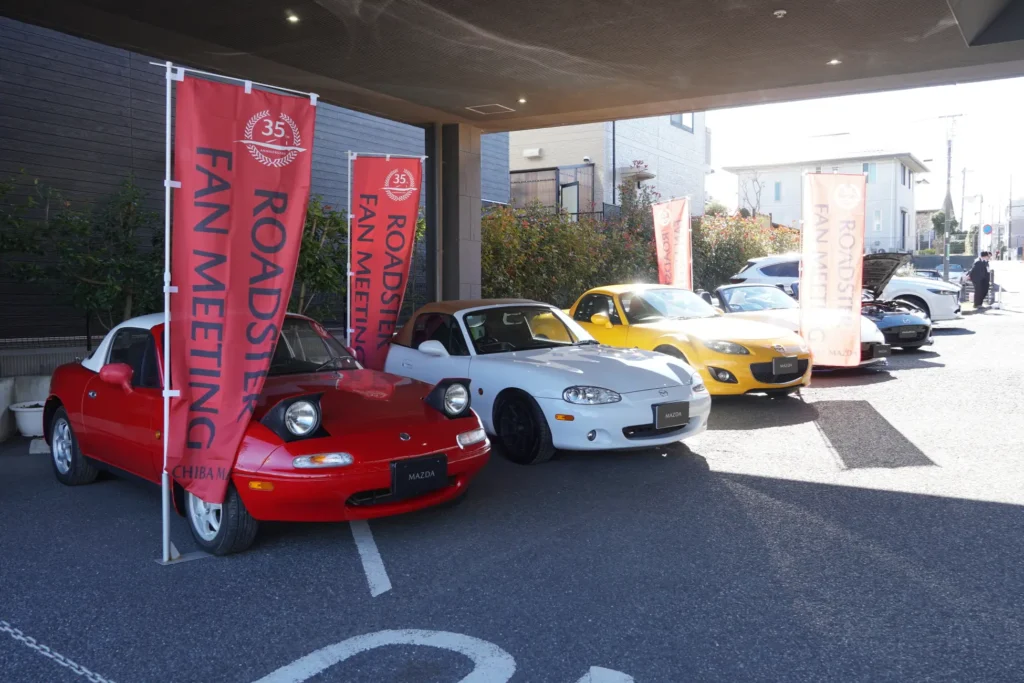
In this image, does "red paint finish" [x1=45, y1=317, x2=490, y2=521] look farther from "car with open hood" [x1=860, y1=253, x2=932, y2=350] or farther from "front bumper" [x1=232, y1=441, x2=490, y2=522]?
"car with open hood" [x1=860, y1=253, x2=932, y2=350]

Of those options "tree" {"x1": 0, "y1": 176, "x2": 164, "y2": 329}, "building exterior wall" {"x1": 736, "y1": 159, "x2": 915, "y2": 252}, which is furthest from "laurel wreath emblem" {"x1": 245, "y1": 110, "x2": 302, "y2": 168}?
"building exterior wall" {"x1": 736, "y1": 159, "x2": 915, "y2": 252}

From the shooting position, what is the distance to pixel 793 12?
22.6ft

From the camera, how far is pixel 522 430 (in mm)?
6410

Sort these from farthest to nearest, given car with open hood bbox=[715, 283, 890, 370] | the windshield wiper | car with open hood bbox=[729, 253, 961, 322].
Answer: car with open hood bbox=[729, 253, 961, 322]
car with open hood bbox=[715, 283, 890, 370]
the windshield wiper

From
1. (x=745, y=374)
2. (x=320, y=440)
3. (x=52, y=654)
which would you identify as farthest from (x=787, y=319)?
(x=52, y=654)

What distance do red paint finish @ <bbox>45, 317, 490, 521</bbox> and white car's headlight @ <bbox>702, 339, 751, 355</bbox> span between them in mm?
3916

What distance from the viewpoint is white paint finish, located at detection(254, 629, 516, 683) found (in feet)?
10.2

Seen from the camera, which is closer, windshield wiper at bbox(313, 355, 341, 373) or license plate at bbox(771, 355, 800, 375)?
windshield wiper at bbox(313, 355, 341, 373)

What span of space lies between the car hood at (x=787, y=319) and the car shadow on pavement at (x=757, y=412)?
1344 mm

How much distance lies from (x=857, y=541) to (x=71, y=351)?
26.5 feet

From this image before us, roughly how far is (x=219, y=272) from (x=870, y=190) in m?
46.5

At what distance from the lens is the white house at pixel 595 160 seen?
20.5 metres

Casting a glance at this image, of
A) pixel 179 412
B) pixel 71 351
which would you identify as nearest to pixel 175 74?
pixel 179 412

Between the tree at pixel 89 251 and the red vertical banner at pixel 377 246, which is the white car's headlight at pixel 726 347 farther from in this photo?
the tree at pixel 89 251
